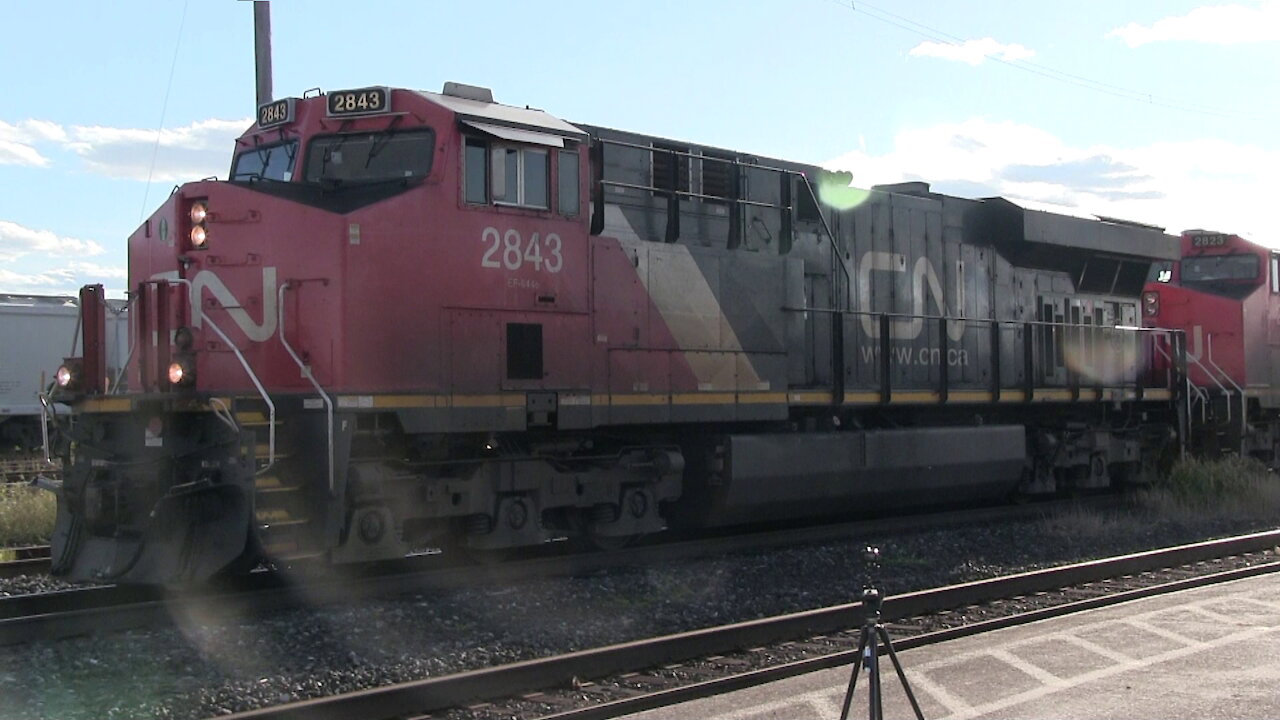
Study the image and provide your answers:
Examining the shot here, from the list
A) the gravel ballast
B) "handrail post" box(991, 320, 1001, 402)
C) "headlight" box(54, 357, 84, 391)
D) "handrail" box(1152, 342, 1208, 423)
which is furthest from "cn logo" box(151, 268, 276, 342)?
"handrail" box(1152, 342, 1208, 423)

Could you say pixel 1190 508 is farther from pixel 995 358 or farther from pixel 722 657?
pixel 722 657

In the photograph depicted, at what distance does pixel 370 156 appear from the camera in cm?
988

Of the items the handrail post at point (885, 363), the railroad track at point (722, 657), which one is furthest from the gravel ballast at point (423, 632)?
the handrail post at point (885, 363)

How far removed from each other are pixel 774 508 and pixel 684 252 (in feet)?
9.01

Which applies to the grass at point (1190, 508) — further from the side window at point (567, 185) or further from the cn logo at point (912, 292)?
the side window at point (567, 185)

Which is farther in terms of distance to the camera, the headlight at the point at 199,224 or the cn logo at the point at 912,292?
the cn logo at the point at 912,292

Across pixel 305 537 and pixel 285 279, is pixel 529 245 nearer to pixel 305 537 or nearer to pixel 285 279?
pixel 285 279

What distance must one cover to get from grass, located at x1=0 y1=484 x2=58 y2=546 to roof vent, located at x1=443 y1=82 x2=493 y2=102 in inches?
259

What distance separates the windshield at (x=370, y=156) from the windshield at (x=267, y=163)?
204 millimetres

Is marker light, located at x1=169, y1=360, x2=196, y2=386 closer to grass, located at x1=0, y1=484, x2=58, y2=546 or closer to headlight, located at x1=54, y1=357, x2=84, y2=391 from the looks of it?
headlight, located at x1=54, y1=357, x2=84, y2=391

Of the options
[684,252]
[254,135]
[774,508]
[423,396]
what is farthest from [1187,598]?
[254,135]

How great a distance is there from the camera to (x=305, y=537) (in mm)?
8766

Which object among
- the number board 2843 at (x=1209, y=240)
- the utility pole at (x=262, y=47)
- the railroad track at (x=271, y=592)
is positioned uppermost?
the utility pole at (x=262, y=47)

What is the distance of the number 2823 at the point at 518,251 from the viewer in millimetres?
9906
